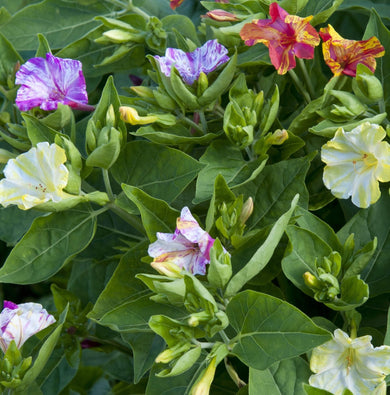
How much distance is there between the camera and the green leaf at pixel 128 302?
0.74m

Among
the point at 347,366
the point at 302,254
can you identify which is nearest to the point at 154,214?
the point at 302,254

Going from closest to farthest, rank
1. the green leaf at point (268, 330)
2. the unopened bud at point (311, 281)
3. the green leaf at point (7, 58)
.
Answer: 1. the green leaf at point (268, 330)
2. the unopened bud at point (311, 281)
3. the green leaf at point (7, 58)

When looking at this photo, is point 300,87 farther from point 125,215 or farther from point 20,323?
point 20,323

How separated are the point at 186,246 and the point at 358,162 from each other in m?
0.24

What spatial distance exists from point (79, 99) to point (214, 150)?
8.4 inches

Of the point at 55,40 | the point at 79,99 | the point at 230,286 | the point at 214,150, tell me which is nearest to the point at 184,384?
the point at 230,286

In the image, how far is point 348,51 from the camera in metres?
0.81

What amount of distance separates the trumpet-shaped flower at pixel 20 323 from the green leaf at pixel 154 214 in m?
0.19

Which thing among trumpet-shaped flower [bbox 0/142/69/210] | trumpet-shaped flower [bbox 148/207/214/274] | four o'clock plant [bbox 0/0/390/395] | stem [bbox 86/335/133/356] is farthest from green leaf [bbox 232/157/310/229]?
stem [bbox 86/335/133/356]

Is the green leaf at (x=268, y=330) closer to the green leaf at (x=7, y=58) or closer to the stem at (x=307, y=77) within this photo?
the stem at (x=307, y=77)

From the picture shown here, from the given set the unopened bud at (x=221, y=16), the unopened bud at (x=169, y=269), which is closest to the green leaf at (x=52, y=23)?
the unopened bud at (x=221, y=16)

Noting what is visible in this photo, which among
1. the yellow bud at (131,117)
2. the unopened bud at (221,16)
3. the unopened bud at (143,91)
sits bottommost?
the unopened bud at (143,91)

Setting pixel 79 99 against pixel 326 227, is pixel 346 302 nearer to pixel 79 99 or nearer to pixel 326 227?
pixel 326 227

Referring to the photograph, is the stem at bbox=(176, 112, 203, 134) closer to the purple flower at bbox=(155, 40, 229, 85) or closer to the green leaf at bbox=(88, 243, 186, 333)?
the purple flower at bbox=(155, 40, 229, 85)
